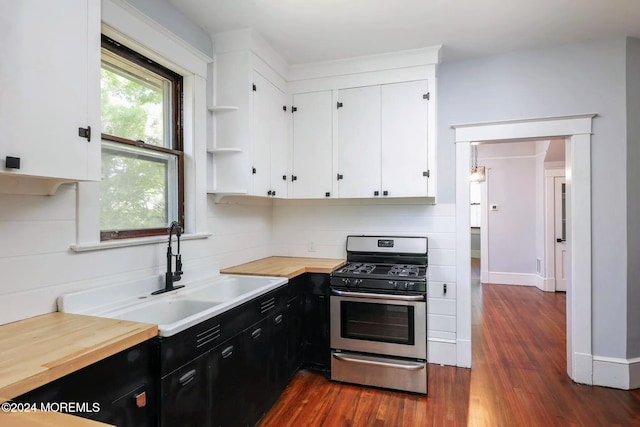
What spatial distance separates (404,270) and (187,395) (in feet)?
6.20

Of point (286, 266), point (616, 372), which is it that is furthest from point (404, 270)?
point (616, 372)

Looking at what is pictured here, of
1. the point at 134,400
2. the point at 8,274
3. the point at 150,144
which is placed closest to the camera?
the point at 134,400

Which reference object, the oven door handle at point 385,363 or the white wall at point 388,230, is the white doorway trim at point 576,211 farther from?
the oven door handle at point 385,363

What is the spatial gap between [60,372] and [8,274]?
0.66 meters

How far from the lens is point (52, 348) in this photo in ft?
3.72

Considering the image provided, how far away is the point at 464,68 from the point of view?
3.00m

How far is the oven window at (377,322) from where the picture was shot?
8.34ft

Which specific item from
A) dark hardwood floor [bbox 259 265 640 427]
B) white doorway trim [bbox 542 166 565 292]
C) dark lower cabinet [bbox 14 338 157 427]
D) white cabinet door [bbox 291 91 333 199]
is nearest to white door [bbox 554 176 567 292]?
white doorway trim [bbox 542 166 565 292]

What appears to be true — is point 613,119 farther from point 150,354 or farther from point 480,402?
point 150,354

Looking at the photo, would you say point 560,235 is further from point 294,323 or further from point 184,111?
point 184,111

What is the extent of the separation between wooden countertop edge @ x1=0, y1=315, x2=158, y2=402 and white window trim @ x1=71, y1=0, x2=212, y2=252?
0.65 meters

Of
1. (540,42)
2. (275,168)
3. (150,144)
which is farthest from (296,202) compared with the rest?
(540,42)

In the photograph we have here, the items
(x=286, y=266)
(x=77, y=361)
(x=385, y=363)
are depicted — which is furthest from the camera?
(x=286, y=266)

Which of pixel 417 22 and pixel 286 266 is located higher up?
pixel 417 22
